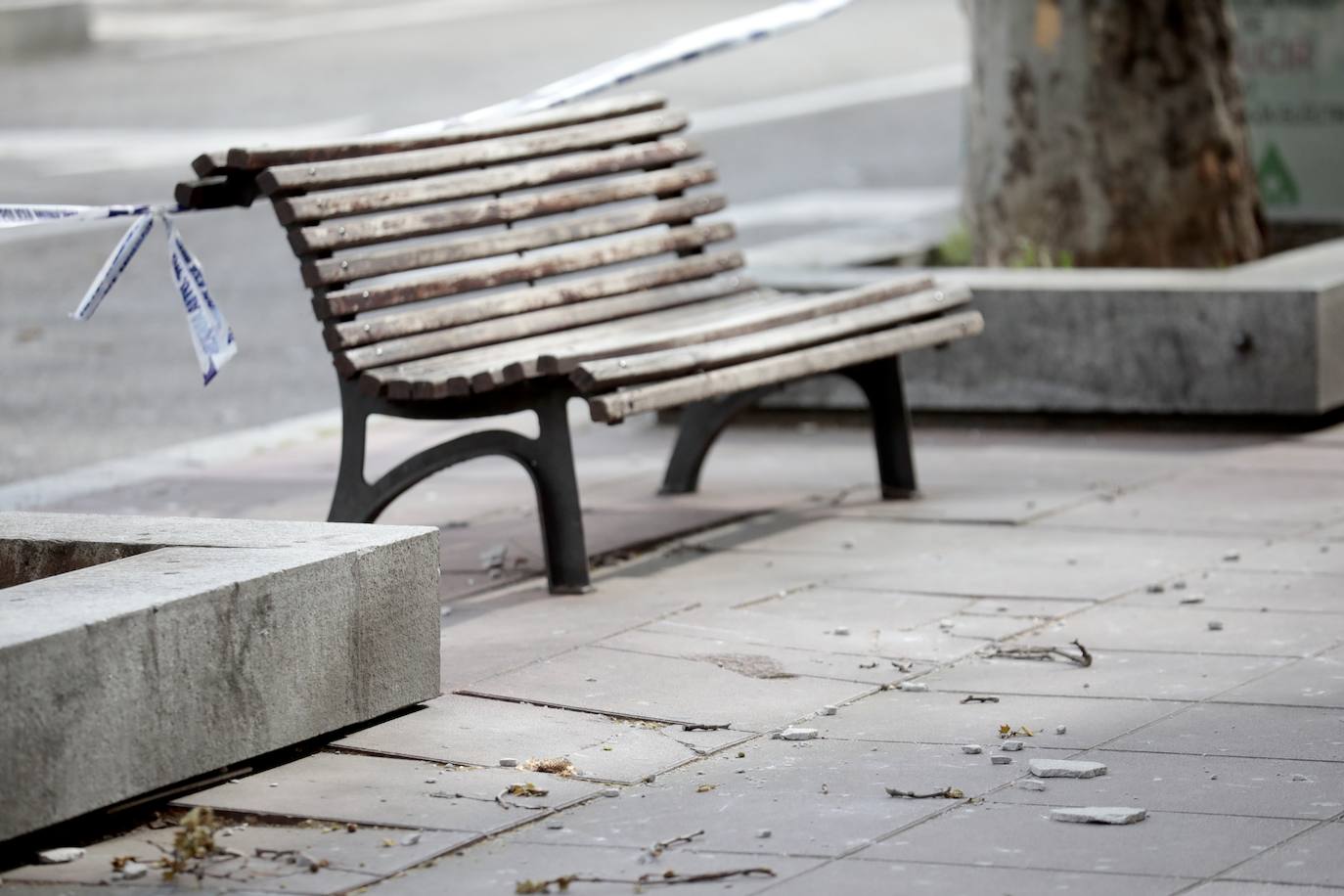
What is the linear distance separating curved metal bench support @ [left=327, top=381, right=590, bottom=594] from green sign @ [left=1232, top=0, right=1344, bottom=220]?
5926 mm

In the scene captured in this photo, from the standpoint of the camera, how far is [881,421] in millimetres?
7191

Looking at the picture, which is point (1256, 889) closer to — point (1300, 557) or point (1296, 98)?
point (1300, 557)

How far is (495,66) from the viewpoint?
21.8 metres

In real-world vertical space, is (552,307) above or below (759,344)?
above

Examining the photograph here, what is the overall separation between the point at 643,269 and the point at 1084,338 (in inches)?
69.7

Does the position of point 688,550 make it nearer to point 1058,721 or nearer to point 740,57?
point 1058,721

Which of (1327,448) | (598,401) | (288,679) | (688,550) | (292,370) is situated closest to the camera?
(288,679)

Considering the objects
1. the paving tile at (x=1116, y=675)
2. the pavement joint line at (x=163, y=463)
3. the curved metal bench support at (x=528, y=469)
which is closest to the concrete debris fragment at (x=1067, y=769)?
the paving tile at (x=1116, y=675)

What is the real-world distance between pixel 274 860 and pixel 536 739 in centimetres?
80

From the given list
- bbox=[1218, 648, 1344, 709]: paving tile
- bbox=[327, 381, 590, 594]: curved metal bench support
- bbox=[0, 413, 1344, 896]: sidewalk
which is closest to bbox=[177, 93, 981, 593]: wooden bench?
bbox=[327, 381, 590, 594]: curved metal bench support

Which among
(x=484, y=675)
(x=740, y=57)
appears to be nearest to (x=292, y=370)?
(x=484, y=675)

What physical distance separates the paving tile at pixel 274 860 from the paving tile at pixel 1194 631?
6.02 feet

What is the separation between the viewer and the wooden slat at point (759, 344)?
19.4 ft

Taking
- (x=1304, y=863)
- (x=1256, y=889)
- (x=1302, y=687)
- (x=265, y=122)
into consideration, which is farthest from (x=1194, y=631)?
(x=265, y=122)
